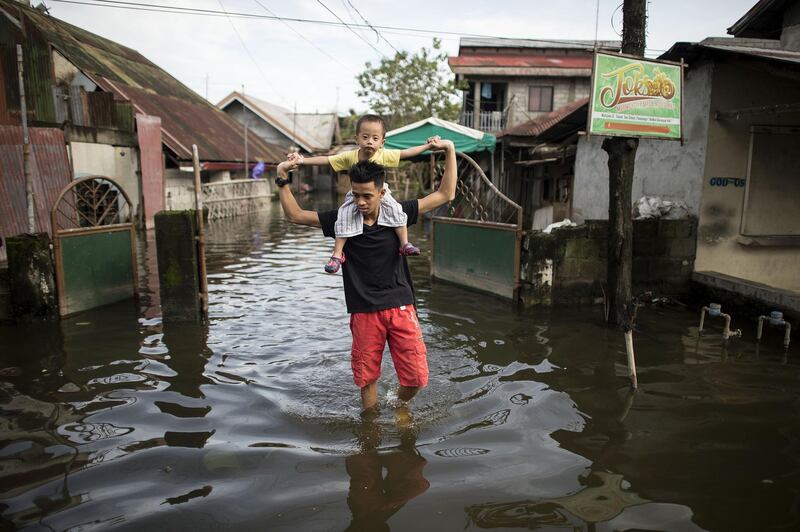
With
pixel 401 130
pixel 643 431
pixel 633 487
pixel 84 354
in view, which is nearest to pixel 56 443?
pixel 84 354

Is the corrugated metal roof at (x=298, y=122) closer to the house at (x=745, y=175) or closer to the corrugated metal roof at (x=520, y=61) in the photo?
the corrugated metal roof at (x=520, y=61)

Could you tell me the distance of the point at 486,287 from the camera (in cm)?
909

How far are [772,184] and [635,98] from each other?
3852mm

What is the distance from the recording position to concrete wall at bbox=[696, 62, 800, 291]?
810cm

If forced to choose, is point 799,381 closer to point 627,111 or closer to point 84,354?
point 627,111

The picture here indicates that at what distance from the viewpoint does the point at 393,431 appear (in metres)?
4.29

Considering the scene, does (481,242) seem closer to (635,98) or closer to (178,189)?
(635,98)

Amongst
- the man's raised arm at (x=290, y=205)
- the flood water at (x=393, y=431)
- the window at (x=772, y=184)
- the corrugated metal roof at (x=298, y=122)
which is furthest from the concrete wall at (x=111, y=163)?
the corrugated metal roof at (x=298, y=122)

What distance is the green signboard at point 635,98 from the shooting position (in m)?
6.24

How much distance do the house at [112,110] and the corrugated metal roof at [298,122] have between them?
34.2ft

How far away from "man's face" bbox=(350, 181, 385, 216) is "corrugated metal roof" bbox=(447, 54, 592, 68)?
72.5 ft

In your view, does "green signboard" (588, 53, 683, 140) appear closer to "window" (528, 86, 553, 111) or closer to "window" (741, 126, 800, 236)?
"window" (741, 126, 800, 236)

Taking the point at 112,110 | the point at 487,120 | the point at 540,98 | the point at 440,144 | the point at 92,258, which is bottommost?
the point at 92,258

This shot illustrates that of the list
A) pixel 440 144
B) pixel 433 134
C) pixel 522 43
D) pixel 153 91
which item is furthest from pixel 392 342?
pixel 522 43
